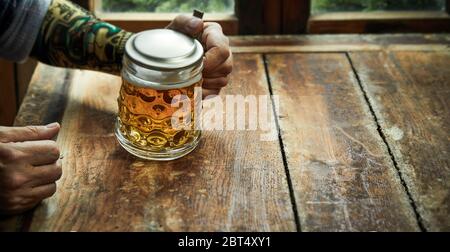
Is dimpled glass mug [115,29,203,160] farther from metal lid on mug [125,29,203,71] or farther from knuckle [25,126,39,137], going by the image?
knuckle [25,126,39,137]

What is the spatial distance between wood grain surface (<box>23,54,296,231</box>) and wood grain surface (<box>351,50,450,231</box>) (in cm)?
22

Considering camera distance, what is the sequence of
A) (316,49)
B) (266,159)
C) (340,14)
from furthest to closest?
(340,14) → (316,49) → (266,159)

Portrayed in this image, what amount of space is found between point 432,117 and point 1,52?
0.87 m

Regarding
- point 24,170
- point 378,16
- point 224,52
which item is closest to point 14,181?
point 24,170

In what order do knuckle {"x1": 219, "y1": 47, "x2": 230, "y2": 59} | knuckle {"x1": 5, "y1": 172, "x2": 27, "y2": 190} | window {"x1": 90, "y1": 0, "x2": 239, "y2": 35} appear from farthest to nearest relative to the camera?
window {"x1": 90, "y1": 0, "x2": 239, "y2": 35} → knuckle {"x1": 219, "y1": 47, "x2": 230, "y2": 59} → knuckle {"x1": 5, "y1": 172, "x2": 27, "y2": 190}

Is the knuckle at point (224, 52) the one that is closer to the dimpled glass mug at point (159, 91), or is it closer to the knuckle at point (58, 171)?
the dimpled glass mug at point (159, 91)

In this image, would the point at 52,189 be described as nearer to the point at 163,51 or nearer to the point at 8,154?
the point at 8,154

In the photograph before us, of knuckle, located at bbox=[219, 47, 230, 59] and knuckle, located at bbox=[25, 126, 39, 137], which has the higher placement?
knuckle, located at bbox=[219, 47, 230, 59]

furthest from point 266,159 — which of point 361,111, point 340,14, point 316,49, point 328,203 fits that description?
A: point 340,14

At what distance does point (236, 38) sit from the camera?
1741 mm

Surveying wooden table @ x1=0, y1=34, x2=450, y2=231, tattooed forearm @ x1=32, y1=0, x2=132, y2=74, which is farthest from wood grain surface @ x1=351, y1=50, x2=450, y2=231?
tattooed forearm @ x1=32, y1=0, x2=132, y2=74

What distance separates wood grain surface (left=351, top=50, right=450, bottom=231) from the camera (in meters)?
1.16

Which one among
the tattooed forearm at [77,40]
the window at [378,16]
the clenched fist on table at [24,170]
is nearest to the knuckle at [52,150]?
the clenched fist on table at [24,170]
